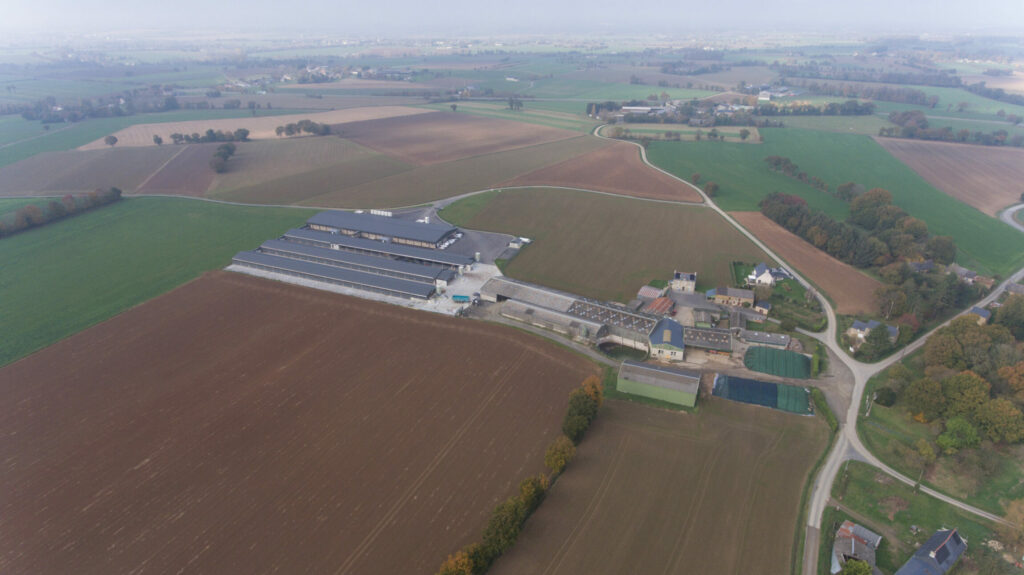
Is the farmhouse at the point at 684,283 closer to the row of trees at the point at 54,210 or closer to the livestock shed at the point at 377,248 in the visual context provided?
the livestock shed at the point at 377,248

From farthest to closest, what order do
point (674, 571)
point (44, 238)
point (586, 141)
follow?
point (586, 141) < point (44, 238) < point (674, 571)

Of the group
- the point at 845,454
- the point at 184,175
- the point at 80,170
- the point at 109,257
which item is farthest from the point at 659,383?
the point at 80,170

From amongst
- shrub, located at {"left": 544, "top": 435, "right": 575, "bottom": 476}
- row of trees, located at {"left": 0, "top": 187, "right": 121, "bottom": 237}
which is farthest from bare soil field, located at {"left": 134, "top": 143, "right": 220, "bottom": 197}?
shrub, located at {"left": 544, "top": 435, "right": 575, "bottom": 476}

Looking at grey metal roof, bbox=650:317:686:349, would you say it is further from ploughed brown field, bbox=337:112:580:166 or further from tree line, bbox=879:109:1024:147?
tree line, bbox=879:109:1024:147

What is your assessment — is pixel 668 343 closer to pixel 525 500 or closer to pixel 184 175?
pixel 525 500

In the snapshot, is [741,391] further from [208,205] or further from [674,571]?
[208,205]

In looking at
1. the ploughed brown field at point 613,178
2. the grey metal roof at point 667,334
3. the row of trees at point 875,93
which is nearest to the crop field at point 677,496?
the grey metal roof at point 667,334

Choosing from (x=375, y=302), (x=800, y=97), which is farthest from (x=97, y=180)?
(x=800, y=97)
